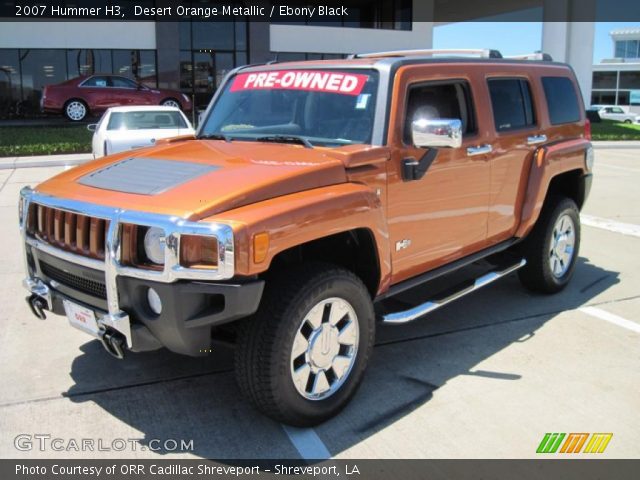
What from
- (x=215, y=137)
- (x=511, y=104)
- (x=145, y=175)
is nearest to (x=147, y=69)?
(x=215, y=137)

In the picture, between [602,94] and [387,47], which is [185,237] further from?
[602,94]

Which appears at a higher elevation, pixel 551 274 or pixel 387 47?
pixel 387 47

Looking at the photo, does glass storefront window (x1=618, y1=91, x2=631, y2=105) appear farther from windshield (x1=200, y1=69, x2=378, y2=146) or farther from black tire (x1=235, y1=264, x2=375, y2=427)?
black tire (x1=235, y1=264, x2=375, y2=427)

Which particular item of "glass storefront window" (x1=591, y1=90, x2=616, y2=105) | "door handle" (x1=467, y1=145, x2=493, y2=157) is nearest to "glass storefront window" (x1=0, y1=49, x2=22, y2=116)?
"door handle" (x1=467, y1=145, x2=493, y2=157)

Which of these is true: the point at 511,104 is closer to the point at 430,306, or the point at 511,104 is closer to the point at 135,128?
the point at 430,306

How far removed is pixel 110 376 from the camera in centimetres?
407

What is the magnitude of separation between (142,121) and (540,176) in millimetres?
9244

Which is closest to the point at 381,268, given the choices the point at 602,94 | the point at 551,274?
the point at 551,274

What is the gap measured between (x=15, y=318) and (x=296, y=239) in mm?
3063

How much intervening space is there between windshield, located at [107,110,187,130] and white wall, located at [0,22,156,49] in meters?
14.5

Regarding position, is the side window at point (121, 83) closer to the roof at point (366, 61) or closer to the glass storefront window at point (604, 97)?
the roof at point (366, 61)

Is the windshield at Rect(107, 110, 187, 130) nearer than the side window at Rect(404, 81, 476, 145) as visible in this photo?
No

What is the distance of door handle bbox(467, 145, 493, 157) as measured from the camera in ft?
14.5

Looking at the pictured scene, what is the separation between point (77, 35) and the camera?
82.0ft
